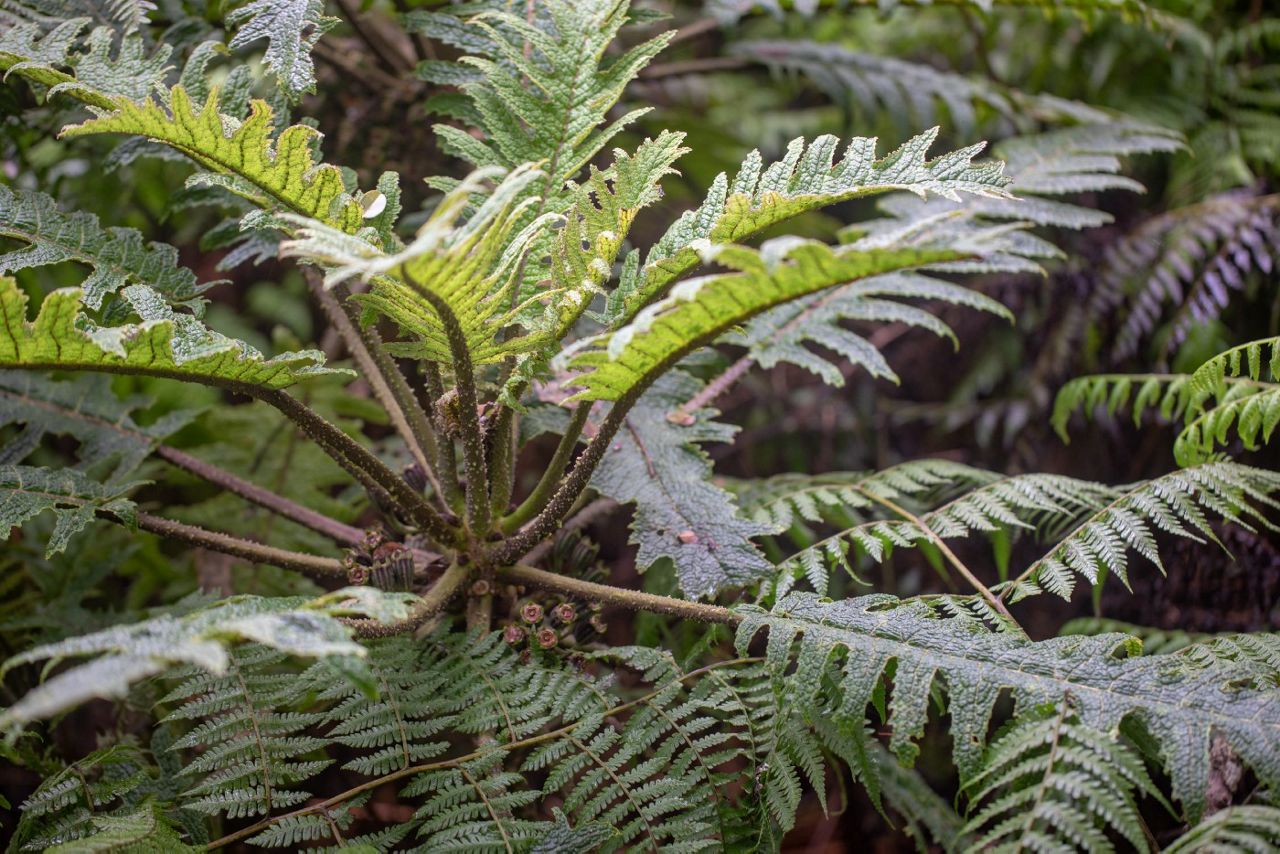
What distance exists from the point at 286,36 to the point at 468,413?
19.3 inches

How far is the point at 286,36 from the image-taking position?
102cm

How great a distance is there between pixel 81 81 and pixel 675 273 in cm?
69

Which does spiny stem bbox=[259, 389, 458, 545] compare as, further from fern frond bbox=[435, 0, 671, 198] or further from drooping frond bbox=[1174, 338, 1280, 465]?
→ drooping frond bbox=[1174, 338, 1280, 465]

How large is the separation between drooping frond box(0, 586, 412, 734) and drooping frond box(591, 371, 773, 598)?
44 cm

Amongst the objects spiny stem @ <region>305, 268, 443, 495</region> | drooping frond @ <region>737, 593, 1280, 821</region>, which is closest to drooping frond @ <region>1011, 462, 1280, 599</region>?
drooping frond @ <region>737, 593, 1280, 821</region>

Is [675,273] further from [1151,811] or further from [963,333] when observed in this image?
[963,333]

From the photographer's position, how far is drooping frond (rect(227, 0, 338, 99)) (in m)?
0.99

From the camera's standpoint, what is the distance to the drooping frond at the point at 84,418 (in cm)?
127

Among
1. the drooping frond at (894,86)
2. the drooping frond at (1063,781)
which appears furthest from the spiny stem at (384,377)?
the drooping frond at (894,86)

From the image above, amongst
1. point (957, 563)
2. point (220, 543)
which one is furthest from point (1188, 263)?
point (220, 543)

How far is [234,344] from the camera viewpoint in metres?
0.83

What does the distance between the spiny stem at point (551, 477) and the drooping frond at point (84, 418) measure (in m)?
0.56

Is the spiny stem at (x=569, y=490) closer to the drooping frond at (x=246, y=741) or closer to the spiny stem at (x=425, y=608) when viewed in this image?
the spiny stem at (x=425, y=608)

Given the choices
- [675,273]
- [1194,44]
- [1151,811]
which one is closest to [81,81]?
[675,273]
